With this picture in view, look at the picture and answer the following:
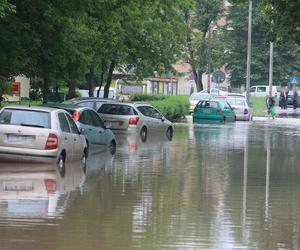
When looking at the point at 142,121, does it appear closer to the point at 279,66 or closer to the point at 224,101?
the point at 224,101

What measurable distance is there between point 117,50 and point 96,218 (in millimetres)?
27310

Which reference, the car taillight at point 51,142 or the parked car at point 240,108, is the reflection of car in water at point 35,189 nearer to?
the car taillight at point 51,142

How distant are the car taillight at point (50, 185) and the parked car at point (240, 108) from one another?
3633 centimetres

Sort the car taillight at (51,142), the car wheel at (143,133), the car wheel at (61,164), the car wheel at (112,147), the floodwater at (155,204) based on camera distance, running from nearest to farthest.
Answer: the floodwater at (155,204)
the car wheel at (61,164)
the car taillight at (51,142)
the car wheel at (112,147)
the car wheel at (143,133)

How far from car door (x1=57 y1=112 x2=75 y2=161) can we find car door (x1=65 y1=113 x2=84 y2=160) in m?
0.16

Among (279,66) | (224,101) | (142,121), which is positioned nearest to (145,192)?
(142,121)

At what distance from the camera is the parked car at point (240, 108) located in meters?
50.8

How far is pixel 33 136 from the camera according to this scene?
55.8ft

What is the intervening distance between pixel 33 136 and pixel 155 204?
5.16 meters

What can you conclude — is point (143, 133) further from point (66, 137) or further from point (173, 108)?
point (173, 108)

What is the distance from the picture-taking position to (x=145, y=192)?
14047 millimetres

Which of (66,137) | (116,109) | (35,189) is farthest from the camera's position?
(116,109)

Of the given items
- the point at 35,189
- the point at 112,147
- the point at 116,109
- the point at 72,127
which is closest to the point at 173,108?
the point at 116,109

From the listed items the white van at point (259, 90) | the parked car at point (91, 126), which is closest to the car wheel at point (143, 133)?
the parked car at point (91, 126)
